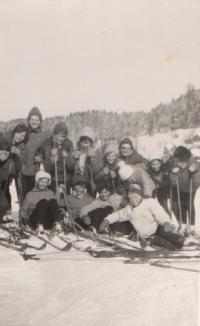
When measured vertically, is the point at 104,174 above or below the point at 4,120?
below

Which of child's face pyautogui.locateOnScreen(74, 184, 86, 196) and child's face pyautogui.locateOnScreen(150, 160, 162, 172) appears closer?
child's face pyautogui.locateOnScreen(150, 160, 162, 172)

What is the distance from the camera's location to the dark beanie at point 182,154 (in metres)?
2.05

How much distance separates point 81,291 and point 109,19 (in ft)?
3.84

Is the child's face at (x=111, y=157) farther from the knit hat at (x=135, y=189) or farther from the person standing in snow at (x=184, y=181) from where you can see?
the person standing in snow at (x=184, y=181)

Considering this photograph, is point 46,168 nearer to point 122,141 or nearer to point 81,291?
point 122,141

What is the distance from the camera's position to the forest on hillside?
2.05m

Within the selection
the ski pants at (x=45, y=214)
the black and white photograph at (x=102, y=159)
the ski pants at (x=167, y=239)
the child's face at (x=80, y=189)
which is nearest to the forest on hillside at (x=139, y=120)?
the black and white photograph at (x=102, y=159)

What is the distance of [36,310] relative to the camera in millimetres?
2092

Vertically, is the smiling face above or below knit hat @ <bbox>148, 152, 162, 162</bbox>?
above

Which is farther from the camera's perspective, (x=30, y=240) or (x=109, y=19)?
(x=30, y=240)

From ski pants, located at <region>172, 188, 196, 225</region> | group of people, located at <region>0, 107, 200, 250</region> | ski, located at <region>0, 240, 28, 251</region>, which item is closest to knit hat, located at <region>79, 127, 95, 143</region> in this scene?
group of people, located at <region>0, 107, 200, 250</region>

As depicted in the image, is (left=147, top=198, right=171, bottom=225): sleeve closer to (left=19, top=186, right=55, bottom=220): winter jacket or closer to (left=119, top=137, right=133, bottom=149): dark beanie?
(left=119, top=137, right=133, bottom=149): dark beanie

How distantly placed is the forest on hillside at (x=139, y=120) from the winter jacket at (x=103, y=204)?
0.89 feet

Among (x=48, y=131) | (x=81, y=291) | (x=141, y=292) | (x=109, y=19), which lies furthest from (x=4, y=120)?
(x=141, y=292)
